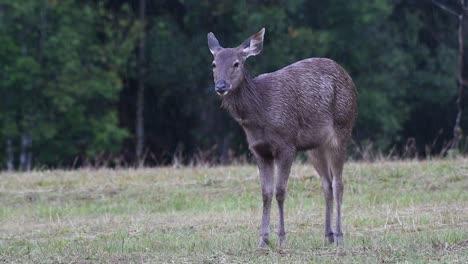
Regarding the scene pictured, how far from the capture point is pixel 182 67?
136 feet

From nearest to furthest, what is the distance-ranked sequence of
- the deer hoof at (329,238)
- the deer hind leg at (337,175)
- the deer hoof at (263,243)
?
the deer hoof at (263,243)
the deer hoof at (329,238)
the deer hind leg at (337,175)

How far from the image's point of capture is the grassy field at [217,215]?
1188 cm

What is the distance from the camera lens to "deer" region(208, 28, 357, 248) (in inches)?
504

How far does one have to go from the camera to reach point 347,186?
18.1 m

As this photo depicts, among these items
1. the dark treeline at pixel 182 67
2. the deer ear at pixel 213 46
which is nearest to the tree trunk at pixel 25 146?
the dark treeline at pixel 182 67

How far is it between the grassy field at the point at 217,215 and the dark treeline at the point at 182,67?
19.2 meters

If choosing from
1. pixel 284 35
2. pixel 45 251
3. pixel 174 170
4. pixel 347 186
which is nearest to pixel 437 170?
pixel 347 186

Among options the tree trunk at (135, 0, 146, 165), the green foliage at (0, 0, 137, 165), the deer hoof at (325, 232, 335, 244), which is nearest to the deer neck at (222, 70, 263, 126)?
the deer hoof at (325, 232, 335, 244)

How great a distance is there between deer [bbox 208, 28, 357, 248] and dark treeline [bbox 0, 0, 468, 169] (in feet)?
80.7

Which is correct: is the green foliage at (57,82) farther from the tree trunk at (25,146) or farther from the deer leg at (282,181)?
the deer leg at (282,181)

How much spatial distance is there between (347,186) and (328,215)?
15.5 ft

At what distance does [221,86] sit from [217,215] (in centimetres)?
372

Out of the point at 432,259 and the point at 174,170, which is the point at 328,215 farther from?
the point at 174,170

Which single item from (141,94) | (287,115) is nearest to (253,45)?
(287,115)
